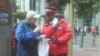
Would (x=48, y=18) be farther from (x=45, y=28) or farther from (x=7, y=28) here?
(x=7, y=28)

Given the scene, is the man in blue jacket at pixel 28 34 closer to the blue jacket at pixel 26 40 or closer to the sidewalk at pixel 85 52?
the blue jacket at pixel 26 40

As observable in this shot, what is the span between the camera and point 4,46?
8.71 metres

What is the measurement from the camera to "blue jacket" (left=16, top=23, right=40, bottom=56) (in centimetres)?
583

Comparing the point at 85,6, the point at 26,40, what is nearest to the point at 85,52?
the point at 85,6

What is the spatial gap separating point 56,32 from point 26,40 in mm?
469

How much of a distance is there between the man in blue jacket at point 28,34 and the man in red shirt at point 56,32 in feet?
0.64

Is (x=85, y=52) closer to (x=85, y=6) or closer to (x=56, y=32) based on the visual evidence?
(x=85, y=6)

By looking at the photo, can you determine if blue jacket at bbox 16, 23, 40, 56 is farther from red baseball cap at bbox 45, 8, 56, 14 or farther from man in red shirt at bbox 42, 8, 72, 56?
red baseball cap at bbox 45, 8, 56, 14

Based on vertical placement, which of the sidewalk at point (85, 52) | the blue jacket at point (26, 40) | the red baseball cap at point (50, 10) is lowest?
the sidewalk at point (85, 52)

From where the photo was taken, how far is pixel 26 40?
19.2 feet

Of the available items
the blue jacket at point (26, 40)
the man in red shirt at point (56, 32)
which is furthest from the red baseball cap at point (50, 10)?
the blue jacket at point (26, 40)

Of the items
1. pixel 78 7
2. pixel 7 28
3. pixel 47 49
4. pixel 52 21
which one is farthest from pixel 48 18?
pixel 78 7

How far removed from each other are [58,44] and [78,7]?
6.94 meters

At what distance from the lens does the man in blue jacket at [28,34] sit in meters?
5.86
